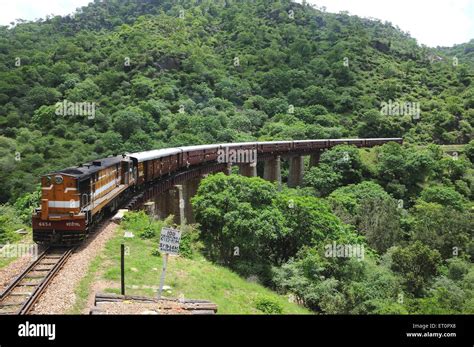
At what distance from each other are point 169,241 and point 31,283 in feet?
16.3

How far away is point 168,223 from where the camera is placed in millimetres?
20750

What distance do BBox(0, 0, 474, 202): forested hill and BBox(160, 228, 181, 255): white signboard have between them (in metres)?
40.5

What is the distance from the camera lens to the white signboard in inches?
380

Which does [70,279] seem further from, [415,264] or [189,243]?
[415,264]

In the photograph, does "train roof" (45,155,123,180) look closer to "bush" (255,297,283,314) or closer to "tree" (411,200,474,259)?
"bush" (255,297,283,314)

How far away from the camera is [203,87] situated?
8144 cm

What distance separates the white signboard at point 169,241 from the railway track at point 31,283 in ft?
12.1

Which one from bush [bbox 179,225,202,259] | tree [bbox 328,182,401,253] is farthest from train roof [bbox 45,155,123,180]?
tree [bbox 328,182,401,253]

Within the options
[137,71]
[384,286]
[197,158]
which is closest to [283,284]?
[384,286]

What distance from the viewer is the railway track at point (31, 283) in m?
10.5

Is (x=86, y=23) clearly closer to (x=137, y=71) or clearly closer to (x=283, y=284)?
(x=137, y=71)

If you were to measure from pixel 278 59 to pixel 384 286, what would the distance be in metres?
88.3

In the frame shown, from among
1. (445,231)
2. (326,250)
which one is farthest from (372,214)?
(326,250)

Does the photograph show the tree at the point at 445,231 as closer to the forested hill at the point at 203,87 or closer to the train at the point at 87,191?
the train at the point at 87,191
